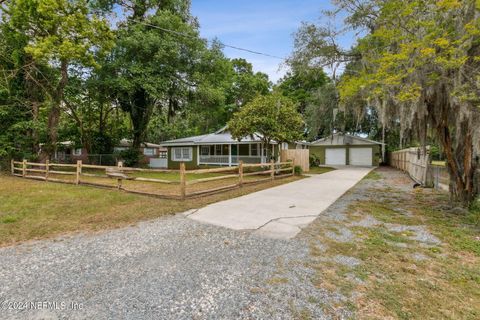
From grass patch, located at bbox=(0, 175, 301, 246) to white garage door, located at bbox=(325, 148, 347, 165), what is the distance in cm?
1880

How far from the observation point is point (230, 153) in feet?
62.3

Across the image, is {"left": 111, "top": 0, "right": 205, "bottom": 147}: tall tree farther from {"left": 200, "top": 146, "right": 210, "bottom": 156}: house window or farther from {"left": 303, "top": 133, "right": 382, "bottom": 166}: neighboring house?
{"left": 303, "top": 133, "right": 382, "bottom": 166}: neighboring house

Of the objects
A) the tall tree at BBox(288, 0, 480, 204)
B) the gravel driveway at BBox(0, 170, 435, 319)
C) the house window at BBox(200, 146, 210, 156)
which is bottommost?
the gravel driveway at BBox(0, 170, 435, 319)

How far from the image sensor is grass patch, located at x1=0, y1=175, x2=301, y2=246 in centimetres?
482

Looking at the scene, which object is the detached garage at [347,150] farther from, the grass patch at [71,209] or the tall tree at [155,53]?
the grass patch at [71,209]

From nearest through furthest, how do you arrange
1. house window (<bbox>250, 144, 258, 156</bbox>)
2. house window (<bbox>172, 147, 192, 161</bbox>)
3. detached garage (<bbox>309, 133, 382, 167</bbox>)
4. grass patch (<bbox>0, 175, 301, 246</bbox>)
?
grass patch (<bbox>0, 175, 301, 246</bbox>), house window (<bbox>250, 144, 258, 156</bbox>), house window (<bbox>172, 147, 192, 161</bbox>), detached garage (<bbox>309, 133, 382, 167</bbox>)

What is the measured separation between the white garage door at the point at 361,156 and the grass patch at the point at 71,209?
18966 millimetres

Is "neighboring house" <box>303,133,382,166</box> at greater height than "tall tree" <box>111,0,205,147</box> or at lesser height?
lesser

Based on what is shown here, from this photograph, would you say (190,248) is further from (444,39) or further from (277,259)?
(444,39)

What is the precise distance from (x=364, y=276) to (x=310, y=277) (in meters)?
0.64

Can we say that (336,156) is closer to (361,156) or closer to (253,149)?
(361,156)

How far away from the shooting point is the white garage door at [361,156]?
2394 centimetres

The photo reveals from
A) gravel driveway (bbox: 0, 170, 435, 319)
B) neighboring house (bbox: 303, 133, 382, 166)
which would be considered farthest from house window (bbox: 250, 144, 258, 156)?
gravel driveway (bbox: 0, 170, 435, 319)

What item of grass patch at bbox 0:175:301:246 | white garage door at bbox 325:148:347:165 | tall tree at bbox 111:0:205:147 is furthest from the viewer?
white garage door at bbox 325:148:347:165
